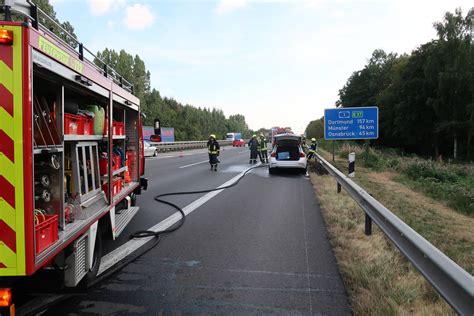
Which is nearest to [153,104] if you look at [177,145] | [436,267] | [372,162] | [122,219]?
[177,145]

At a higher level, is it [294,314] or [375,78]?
[375,78]

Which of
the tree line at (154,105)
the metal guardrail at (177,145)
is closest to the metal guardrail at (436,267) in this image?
the metal guardrail at (177,145)

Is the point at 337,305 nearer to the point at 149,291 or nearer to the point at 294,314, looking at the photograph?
the point at 294,314

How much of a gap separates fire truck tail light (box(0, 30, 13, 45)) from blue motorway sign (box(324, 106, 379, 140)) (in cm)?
1202

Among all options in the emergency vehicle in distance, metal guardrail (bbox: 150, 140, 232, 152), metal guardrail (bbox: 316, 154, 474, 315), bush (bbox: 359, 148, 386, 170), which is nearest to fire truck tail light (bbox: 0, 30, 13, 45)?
the emergency vehicle in distance

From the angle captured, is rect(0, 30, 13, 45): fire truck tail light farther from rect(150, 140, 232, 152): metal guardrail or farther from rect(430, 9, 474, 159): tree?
rect(430, 9, 474, 159): tree

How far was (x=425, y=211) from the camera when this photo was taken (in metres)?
8.88

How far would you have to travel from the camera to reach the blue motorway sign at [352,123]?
43.6ft

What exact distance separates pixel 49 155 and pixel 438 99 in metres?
45.0

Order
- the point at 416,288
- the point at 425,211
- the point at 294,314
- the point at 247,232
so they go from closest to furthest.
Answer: the point at 294,314 < the point at 416,288 < the point at 247,232 < the point at 425,211

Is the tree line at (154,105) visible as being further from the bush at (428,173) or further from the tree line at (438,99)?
the bush at (428,173)

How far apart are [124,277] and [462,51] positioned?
43889 mm

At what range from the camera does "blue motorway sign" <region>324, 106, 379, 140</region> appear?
13297mm

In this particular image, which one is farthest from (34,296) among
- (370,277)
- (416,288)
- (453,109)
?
(453,109)
